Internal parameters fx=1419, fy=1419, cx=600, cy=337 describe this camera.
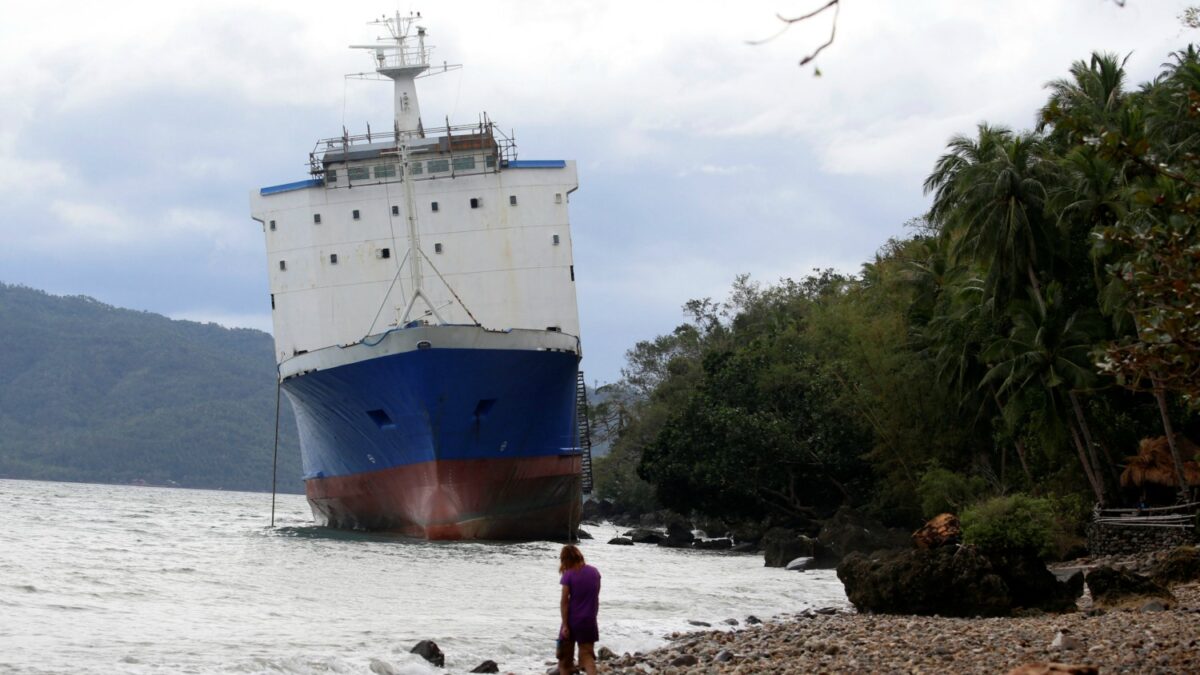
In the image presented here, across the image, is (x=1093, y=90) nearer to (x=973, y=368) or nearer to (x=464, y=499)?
(x=973, y=368)

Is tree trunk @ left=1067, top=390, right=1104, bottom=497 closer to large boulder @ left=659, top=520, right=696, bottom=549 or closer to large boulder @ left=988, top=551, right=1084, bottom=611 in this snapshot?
large boulder @ left=988, top=551, right=1084, bottom=611

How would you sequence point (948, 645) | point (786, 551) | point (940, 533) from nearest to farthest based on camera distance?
point (948, 645)
point (940, 533)
point (786, 551)

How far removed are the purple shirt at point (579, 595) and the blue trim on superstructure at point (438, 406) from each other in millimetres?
17939

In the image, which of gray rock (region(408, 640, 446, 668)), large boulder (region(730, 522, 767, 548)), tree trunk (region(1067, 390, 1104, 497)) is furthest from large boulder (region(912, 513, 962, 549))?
large boulder (region(730, 522, 767, 548))

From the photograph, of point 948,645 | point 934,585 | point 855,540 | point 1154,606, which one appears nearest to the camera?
point 948,645

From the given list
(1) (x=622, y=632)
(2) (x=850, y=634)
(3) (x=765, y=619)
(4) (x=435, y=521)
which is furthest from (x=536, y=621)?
(4) (x=435, y=521)

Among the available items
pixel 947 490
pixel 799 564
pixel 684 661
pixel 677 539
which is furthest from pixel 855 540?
pixel 684 661

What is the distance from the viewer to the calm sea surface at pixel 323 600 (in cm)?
1144

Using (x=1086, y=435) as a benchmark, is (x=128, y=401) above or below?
above

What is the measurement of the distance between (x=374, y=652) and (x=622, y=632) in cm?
262

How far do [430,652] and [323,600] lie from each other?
5.38m

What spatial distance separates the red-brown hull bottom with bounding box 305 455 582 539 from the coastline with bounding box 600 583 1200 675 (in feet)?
46.8

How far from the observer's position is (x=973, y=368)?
27688mm

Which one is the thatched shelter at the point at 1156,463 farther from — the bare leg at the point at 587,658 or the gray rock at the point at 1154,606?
the bare leg at the point at 587,658
